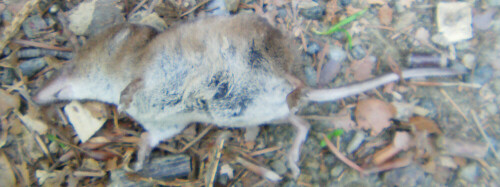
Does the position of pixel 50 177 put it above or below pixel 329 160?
above

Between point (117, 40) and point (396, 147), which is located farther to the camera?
point (396, 147)

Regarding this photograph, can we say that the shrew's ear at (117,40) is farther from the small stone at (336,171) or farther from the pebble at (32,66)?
the small stone at (336,171)

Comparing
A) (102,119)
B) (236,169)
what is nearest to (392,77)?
(236,169)

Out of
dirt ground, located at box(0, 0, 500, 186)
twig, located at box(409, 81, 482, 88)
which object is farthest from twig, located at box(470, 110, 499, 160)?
twig, located at box(409, 81, 482, 88)

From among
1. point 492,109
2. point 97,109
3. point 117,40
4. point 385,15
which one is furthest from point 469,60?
point 97,109

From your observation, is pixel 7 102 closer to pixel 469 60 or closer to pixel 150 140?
pixel 150 140

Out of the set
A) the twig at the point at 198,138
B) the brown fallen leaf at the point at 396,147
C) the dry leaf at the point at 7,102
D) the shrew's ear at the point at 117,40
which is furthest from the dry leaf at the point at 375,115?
the dry leaf at the point at 7,102
